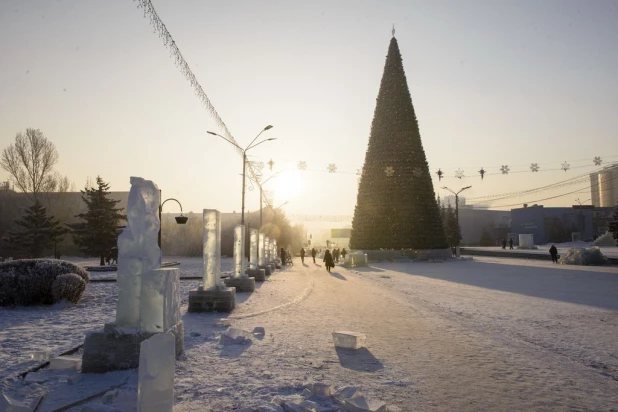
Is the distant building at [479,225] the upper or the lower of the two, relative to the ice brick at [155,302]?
upper

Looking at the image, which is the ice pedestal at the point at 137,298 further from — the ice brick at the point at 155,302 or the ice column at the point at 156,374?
the ice column at the point at 156,374

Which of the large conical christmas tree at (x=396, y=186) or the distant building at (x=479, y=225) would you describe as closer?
the large conical christmas tree at (x=396, y=186)

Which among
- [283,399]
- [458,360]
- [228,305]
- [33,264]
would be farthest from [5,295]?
[458,360]

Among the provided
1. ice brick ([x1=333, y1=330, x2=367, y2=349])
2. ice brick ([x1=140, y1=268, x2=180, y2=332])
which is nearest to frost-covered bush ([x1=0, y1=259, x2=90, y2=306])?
ice brick ([x1=140, y1=268, x2=180, y2=332])

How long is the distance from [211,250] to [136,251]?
5064 mm

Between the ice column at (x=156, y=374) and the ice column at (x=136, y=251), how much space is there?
7.66 feet

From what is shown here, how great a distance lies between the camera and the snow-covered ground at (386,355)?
4.20 m

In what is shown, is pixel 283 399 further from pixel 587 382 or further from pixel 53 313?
pixel 53 313

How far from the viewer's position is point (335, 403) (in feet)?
13.1

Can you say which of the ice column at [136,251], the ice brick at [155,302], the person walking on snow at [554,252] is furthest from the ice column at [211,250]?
the person walking on snow at [554,252]

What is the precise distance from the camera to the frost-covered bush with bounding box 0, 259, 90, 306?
34.9 ft

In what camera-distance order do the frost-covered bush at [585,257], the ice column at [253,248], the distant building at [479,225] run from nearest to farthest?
1. the ice column at [253,248]
2. the frost-covered bush at [585,257]
3. the distant building at [479,225]

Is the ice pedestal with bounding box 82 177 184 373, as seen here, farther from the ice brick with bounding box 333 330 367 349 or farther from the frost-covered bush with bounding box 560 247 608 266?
the frost-covered bush with bounding box 560 247 608 266

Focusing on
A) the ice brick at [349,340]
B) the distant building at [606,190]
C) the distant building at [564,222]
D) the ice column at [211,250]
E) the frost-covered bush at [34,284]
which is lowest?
the ice brick at [349,340]
